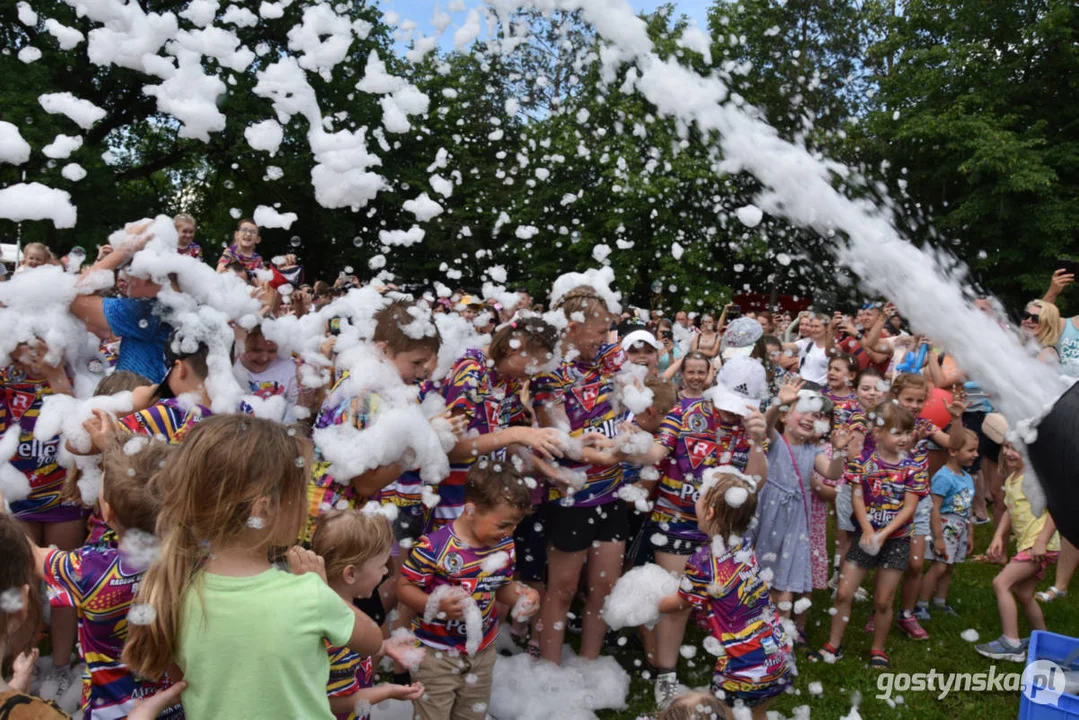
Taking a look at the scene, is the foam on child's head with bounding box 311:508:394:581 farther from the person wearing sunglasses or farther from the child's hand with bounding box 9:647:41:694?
the person wearing sunglasses

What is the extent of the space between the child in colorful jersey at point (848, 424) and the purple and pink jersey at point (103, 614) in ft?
13.5

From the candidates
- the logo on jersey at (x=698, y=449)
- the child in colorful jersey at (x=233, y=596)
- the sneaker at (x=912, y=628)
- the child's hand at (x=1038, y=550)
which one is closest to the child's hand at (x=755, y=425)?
the logo on jersey at (x=698, y=449)

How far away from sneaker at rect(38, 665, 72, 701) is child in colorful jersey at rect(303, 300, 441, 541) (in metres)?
1.59

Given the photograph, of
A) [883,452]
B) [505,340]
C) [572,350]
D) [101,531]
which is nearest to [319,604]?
[101,531]

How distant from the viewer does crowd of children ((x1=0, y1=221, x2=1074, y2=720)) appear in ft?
6.83

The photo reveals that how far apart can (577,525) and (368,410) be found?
4.82 feet

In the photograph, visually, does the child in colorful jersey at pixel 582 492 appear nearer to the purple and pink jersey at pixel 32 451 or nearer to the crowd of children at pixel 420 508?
the crowd of children at pixel 420 508

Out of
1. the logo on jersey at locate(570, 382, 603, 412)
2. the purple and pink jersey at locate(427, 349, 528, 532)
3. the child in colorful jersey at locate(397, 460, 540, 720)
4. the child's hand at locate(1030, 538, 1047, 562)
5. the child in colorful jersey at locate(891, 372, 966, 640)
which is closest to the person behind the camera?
the child in colorful jersey at locate(397, 460, 540, 720)

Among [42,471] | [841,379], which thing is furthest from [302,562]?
[841,379]

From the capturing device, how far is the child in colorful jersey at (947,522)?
5.92 meters

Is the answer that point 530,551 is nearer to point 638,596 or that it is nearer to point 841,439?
point 638,596

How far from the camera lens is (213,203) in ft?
52.7

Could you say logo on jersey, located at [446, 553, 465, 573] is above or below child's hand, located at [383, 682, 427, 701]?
above

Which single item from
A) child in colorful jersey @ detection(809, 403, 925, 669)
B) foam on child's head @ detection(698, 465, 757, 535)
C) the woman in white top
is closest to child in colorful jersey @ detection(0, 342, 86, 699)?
foam on child's head @ detection(698, 465, 757, 535)
